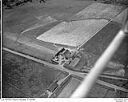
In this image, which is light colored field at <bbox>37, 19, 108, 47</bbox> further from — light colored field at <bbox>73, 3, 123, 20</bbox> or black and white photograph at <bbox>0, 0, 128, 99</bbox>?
light colored field at <bbox>73, 3, 123, 20</bbox>

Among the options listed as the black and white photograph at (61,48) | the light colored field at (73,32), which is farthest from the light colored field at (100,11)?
the light colored field at (73,32)

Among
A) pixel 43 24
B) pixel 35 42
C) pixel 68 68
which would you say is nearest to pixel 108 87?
pixel 68 68

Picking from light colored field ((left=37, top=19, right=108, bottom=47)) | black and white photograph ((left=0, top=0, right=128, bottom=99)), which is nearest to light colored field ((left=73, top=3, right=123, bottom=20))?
black and white photograph ((left=0, top=0, right=128, bottom=99))

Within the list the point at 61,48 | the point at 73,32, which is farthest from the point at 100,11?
the point at 61,48

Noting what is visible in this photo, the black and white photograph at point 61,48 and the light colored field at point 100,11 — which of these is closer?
the black and white photograph at point 61,48

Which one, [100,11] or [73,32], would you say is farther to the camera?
[100,11]

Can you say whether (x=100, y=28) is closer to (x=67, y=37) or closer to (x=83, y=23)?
(x=83, y=23)

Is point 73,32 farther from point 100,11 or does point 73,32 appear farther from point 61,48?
point 100,11

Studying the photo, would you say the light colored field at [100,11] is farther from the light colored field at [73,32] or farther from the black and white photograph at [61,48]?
the light colored field at [73,32]
